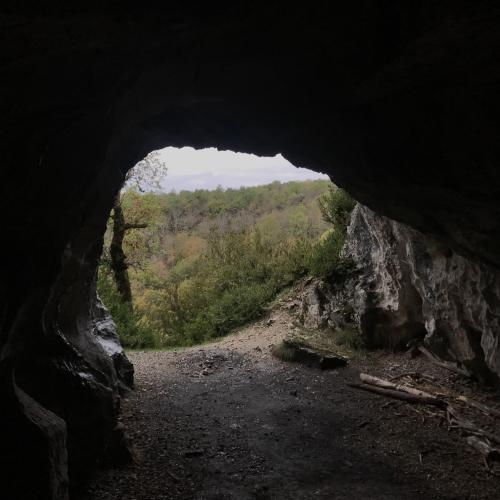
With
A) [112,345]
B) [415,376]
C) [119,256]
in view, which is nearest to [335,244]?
[415,376]

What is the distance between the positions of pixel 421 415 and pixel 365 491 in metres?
2.46

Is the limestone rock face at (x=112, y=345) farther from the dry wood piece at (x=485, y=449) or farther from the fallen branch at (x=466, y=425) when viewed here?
the dry wood piece at (x=485, y=449)

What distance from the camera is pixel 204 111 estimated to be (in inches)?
234

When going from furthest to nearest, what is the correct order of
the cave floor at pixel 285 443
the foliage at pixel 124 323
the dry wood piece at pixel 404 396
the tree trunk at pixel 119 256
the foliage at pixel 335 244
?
the tree trunk at pixel 119 256
the foliage at pixel 124 323
the foliage at pixel 335 244
the dry wood piece at pixel 404 396
the cave floor at pixel 285 443

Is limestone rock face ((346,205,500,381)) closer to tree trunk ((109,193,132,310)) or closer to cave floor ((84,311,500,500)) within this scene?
cave floor ((84,311,500,500))

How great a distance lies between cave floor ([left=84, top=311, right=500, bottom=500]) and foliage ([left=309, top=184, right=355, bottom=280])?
333 centimetres

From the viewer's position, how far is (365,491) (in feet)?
15.5

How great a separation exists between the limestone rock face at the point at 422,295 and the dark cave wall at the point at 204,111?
1.45 metres

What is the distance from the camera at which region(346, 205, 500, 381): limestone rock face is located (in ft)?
21.4

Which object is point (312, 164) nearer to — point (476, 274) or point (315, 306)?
A: point (476, 274)

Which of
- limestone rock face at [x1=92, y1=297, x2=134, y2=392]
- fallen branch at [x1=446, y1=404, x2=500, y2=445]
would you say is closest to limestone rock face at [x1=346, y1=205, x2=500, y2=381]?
fallen branch at [x1=446, y1=404, x2=500, y2=445]

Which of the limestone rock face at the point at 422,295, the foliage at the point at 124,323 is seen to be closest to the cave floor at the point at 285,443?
the limestone rock face at the point at 422,295

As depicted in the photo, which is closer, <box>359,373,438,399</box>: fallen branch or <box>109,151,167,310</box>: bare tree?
<box>359,373,438,399</box>: fallen branch

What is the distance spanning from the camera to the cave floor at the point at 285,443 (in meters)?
4.77
